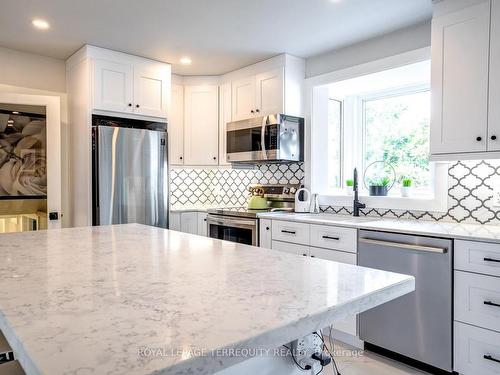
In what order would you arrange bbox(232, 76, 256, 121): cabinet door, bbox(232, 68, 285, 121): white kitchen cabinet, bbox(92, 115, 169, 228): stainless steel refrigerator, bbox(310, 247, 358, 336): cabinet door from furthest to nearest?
1. bbox(232, 76, 256, 121): cabinet door
2. bbox(232, 68, 285, 121): white kitchen cabinet
3. bbox(92, 115, 169, 228): stainless steel refrigerator
4. bbox(310, 247, 358, 336): cabinet door

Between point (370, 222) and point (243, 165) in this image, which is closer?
point (370, 222)

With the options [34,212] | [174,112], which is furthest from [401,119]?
[34,212]

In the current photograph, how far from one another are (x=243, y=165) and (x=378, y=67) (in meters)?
1.76

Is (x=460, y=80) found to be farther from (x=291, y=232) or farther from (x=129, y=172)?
(x=129, y=172)

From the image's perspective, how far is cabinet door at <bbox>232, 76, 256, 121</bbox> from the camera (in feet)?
12.5

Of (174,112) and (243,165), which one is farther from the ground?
(174,112)

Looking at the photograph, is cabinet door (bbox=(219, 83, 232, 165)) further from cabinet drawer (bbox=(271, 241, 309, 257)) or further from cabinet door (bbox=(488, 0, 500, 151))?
cabinet door (bbox=(488, 0, 500, 151))

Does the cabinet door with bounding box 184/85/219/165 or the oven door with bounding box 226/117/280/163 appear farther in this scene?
the cabinet door with bounding box 184/85/219/165

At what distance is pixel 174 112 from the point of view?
13.8ft

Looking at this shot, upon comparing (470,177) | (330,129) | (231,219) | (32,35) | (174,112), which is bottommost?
(231,219)

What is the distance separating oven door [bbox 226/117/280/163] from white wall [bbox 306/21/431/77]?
718mm

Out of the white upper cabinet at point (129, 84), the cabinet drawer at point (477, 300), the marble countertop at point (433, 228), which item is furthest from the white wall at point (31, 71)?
the cabinet drawer at point (477, 300)

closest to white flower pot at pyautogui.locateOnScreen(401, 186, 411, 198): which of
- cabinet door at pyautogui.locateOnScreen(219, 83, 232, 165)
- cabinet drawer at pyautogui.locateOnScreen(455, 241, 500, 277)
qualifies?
cabinet drawer at pyautogui.locateOnScreen(455, 241, 500, 277)

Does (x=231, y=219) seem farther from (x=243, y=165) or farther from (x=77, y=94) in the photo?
(x=77, y=94)
